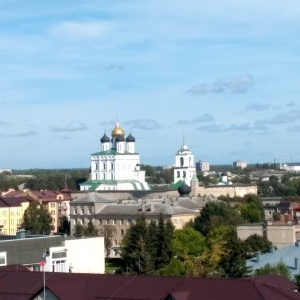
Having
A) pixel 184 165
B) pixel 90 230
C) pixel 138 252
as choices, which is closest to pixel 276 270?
pixel 138 252

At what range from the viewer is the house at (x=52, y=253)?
150 feet

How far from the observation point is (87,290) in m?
31.1

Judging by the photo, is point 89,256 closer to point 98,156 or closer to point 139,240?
point 139,240

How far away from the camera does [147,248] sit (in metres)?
57.8

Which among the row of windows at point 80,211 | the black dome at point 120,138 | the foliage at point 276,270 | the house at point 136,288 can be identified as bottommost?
the foliage at point 276,270

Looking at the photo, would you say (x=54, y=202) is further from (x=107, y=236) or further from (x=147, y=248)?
(x=147, y=248)

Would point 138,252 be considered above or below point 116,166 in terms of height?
below

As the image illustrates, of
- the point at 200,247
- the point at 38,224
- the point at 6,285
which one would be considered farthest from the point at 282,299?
the point at 38,224

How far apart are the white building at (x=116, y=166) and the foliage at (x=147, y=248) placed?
168ft

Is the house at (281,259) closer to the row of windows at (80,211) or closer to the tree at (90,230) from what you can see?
the tree at (90,230)

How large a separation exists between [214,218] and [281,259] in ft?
84.2

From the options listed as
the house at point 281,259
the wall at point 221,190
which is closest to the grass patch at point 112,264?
the house at point 281,259

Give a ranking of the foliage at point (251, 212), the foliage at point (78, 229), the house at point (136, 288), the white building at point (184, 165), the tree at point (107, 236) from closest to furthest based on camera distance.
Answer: the house at point (136, 288), the tree at point (107, 236), the foliage at point (78, 229), the foliage at point (251, 212), the white building at point (184, 165)

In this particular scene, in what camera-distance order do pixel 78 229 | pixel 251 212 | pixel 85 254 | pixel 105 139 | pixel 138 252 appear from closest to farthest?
pixel 85 254 < pixel 138 252 < pixel 78 229 < pixel 251 212 < pixel 105 139
